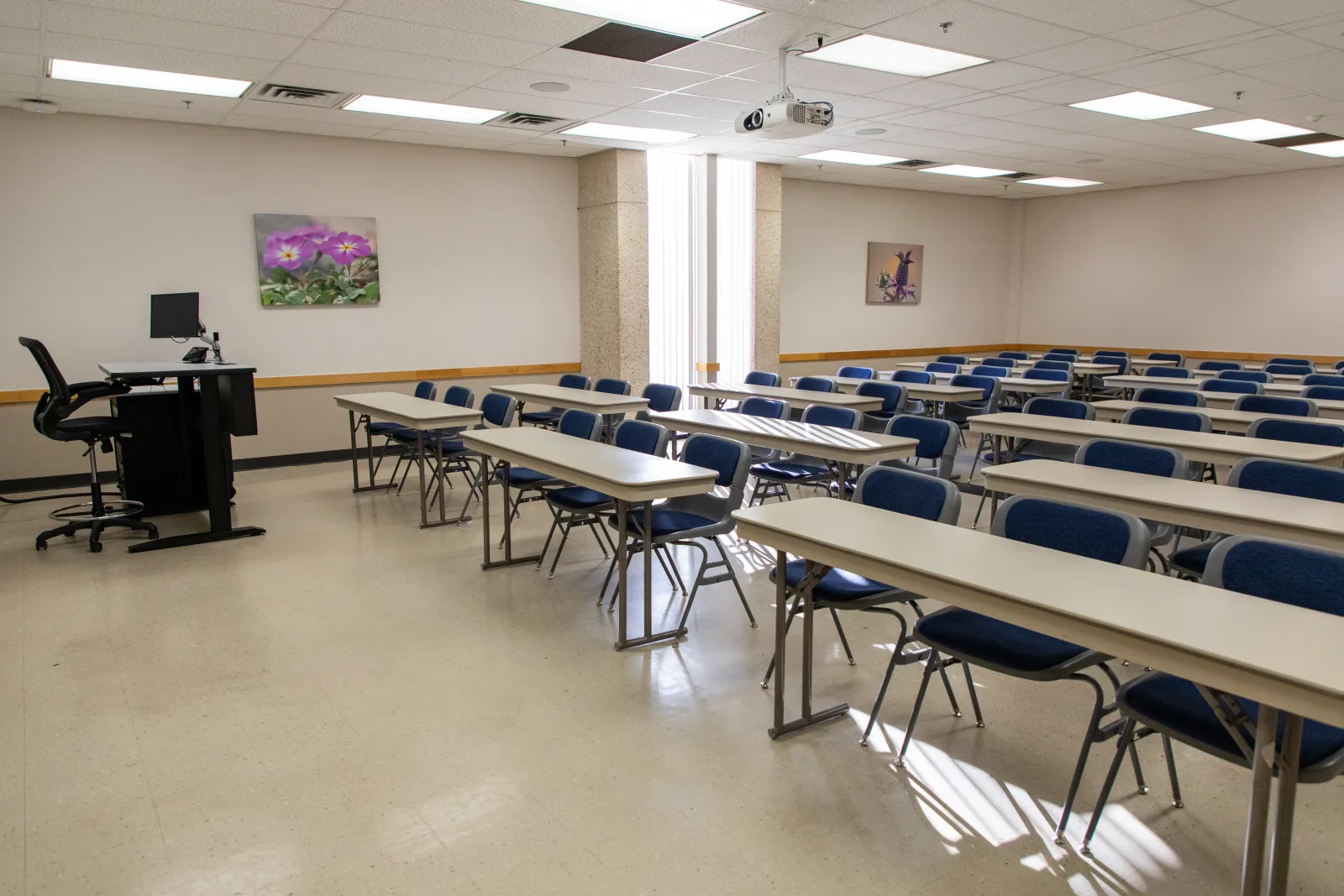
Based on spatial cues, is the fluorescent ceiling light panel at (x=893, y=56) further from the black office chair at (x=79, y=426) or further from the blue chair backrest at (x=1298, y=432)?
the black office chair at (x=79, y=426)

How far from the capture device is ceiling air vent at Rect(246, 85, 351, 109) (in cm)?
627

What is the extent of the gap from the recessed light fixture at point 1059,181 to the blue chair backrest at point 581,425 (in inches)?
336

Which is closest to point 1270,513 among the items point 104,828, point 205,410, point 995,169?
point 104,828

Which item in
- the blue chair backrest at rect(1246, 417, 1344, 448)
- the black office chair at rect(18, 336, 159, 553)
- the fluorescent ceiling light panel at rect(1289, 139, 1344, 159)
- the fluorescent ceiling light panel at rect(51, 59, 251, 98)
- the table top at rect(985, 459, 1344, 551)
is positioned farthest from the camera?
the fluorescent ceiling light panel at rect(1289, 139, 1344, 159)

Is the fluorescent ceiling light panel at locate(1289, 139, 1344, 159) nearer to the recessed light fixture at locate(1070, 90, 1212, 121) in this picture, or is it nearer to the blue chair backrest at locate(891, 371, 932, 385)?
the recessed light fixture at locate(1070, 90, 1212, 121)

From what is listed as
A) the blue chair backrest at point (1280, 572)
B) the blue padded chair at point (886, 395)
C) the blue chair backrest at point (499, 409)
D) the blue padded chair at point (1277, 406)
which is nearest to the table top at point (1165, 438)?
the blue padded chair at point (1277, 406)

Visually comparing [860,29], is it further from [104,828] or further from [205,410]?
[104,828]

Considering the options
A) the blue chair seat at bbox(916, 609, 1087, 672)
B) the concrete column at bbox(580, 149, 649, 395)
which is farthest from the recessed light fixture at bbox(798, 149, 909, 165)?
the blue chair seat at bbox(916, 609, 1087, 672)

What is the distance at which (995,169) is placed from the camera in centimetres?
1048

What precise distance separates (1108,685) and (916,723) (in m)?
0.99

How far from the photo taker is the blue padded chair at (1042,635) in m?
2.45

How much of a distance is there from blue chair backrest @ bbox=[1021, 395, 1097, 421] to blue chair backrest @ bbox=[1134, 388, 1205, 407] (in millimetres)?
1239

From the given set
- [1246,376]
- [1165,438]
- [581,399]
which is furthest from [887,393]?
[1246,376]

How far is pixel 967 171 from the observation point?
10.6 meters
